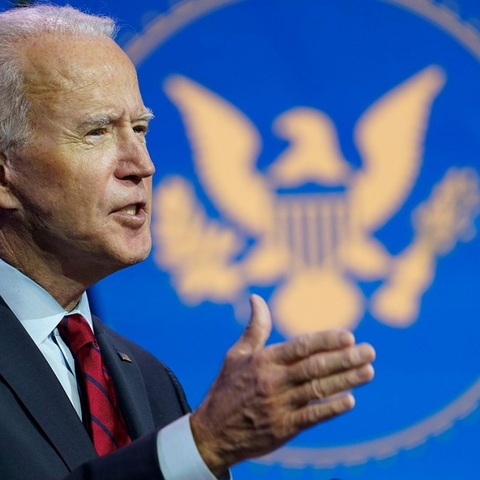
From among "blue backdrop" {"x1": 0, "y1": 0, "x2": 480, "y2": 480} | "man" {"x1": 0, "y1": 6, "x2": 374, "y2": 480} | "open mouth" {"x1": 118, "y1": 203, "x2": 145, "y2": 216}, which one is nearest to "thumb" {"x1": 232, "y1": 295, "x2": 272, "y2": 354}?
"man" {"x1": 0, "y1": 6, "x2": 374, "y2": 480}

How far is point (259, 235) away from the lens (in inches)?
79.7

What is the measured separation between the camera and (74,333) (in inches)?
57.3

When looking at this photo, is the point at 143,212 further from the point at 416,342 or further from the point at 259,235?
the point at 416,342

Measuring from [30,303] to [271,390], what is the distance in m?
0.54

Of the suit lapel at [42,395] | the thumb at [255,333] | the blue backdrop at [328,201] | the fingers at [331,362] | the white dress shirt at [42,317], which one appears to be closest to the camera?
the fingers at [331,362]

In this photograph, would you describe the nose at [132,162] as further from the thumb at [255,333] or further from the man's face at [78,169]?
the thumb at [255,333]

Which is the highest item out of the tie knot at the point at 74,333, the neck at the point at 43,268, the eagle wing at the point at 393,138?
the eagle wing at the point at 393,138

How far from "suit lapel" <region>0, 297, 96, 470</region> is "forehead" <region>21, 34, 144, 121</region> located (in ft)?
1.11

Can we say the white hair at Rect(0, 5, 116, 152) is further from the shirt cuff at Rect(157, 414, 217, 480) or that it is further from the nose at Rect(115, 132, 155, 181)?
the shirt cuff at Rect(157, 414, 217, 480)

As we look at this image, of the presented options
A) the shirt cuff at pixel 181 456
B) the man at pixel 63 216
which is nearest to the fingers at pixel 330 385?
the shirt cuff at pixel 181 456

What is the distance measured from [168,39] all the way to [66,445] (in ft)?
3.51

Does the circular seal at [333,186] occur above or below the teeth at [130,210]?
above

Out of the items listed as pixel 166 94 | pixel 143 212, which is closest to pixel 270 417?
pixel 143 212

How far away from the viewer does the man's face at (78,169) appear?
1.41 m
